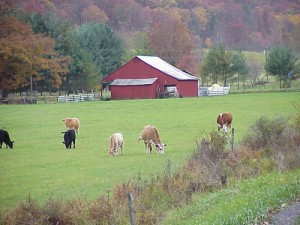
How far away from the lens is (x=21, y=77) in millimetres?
48812

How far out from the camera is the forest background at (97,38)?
4006cm

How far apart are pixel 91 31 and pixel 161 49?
60.1 feet

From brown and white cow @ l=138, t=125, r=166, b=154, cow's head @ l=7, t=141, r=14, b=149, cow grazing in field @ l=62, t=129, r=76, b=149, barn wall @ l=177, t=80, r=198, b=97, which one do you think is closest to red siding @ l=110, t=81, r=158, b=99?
barn wall @ l=177, t=80, r=198, b=97

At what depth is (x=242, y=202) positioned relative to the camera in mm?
11055

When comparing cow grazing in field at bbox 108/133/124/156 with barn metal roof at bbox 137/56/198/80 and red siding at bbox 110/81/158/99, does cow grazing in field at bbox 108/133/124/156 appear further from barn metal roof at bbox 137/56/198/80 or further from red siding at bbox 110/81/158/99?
barn metal roof at bbox 137/56/198/80

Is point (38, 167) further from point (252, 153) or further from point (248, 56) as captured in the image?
point (248, 56)

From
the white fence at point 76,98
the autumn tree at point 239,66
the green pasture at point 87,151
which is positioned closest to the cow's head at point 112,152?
the green pasture at point 87,151

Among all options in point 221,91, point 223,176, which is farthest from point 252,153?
point 221,91

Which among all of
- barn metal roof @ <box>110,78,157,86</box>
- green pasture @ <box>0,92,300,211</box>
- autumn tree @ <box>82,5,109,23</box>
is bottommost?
green pasture @ <box>0,92,300,211</box>

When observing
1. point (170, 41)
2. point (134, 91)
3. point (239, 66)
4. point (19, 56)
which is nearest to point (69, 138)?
point (19, 56)

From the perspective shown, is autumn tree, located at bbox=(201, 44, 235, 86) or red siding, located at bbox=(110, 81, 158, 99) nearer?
red siding, located at bbox=(110, 81, 158, 99)

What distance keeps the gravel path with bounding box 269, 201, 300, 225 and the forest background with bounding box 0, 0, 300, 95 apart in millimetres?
19927

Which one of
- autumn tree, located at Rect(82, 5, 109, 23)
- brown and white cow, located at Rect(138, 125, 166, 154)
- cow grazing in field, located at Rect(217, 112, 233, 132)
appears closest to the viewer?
brown and white cow, located at Rect(138, 125, 166, 154)

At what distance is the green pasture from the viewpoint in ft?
55.1
